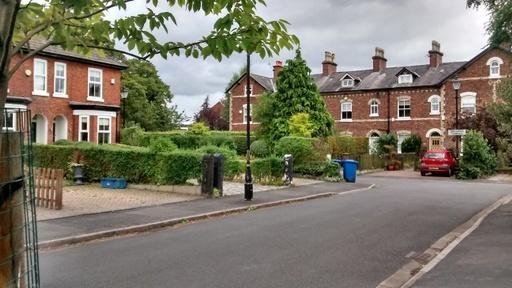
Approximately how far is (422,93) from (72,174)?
1496 inches

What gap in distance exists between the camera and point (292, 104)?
131ft

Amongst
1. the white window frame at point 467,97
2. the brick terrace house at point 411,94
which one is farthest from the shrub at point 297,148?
the white window frame at point 467,97

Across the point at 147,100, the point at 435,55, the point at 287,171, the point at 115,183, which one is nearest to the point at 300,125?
the point at 287,171

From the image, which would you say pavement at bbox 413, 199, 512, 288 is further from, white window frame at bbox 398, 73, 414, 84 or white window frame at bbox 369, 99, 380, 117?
white window frame at bbox 369, 99, 380, 117

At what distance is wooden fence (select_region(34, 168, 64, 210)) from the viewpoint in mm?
14422

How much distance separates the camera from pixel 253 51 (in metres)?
3.84

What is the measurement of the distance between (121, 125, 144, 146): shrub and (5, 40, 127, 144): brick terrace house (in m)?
4.06

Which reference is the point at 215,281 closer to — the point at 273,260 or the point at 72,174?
the point at 273,260

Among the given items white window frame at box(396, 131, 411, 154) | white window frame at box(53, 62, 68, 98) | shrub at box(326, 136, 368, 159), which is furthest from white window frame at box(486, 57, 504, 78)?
white window frame at box(53, 62, 68, 98)

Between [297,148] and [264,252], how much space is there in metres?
19.4

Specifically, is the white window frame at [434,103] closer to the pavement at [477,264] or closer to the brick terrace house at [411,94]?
the brick terrace house at [411,94]

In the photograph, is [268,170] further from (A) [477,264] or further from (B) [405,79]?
(B) [405,79]

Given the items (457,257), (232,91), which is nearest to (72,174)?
(457,257)

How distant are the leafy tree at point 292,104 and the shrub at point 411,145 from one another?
1221 cm
